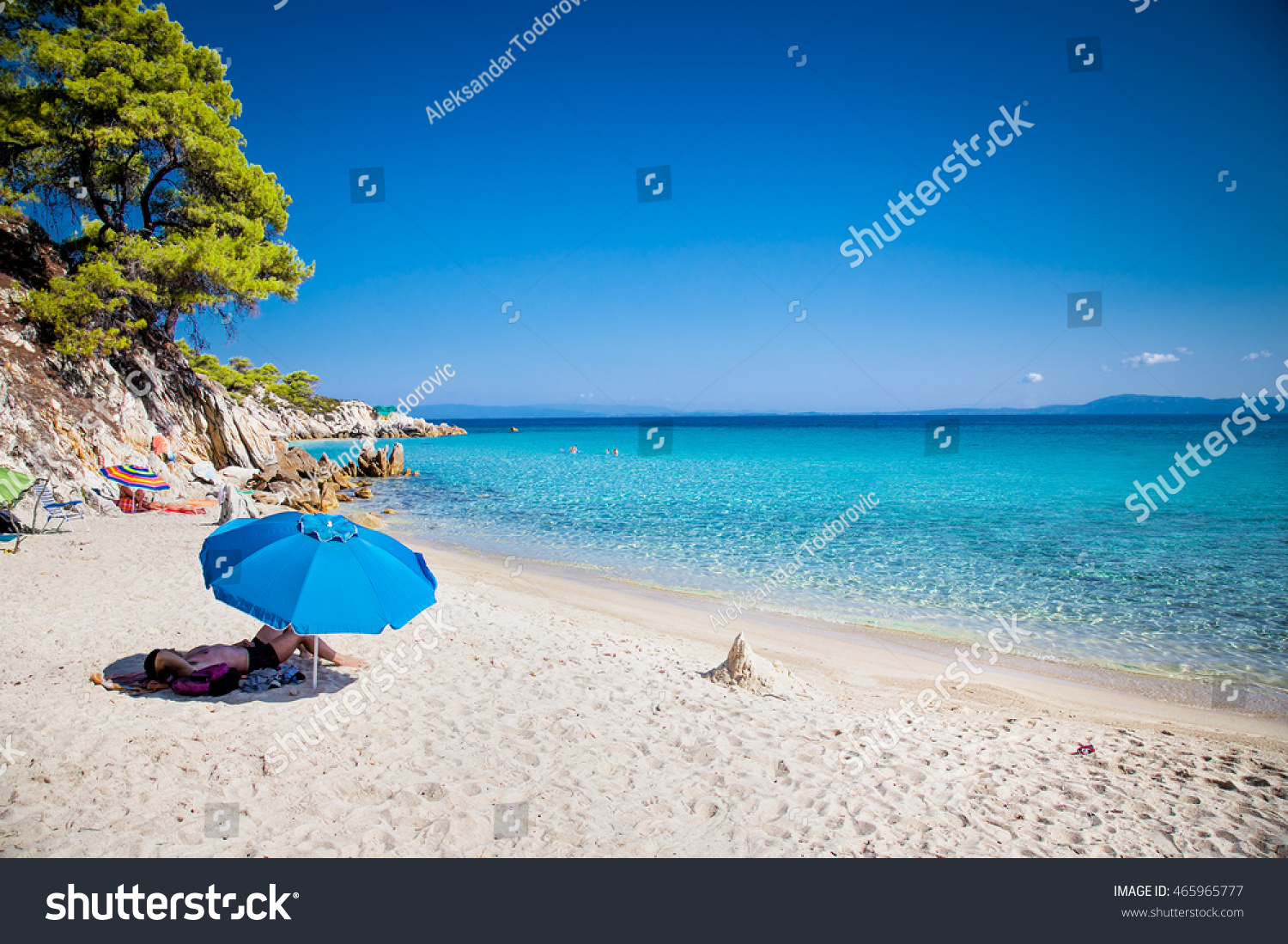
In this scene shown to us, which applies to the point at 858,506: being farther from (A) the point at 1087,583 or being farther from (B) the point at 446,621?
(B) the point at 446,621

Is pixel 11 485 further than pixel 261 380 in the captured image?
No

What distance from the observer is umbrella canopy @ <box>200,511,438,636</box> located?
489 centimetres

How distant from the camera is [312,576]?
199 inches

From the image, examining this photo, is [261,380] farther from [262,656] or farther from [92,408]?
[262,656]

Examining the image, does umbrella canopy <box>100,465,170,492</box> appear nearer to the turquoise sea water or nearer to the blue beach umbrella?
the turquoise sea water

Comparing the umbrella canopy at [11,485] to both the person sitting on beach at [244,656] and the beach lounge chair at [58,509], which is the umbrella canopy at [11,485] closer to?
the beach lounge chair at [58,509]

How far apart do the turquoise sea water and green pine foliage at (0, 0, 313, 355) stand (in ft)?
35.4

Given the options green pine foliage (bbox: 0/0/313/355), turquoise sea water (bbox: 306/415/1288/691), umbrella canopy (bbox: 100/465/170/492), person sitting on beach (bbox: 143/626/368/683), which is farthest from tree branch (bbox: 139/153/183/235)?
person sitting on beach (bbox: 143/626/368/683)

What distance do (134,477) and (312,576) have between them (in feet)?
50.9

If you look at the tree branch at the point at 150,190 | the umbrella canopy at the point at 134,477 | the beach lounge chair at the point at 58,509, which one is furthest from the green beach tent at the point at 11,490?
the tree branch at the point at 150,190

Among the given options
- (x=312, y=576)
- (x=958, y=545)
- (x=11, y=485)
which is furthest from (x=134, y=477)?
(x=958, y=545)

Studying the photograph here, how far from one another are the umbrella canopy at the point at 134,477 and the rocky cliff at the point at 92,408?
0.65m

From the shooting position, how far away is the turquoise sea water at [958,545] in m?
10.9

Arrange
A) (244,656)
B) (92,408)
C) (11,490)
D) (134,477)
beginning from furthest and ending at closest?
1. (92,408)
2. (134,477)
3. (11,490)
4. (244,656)
